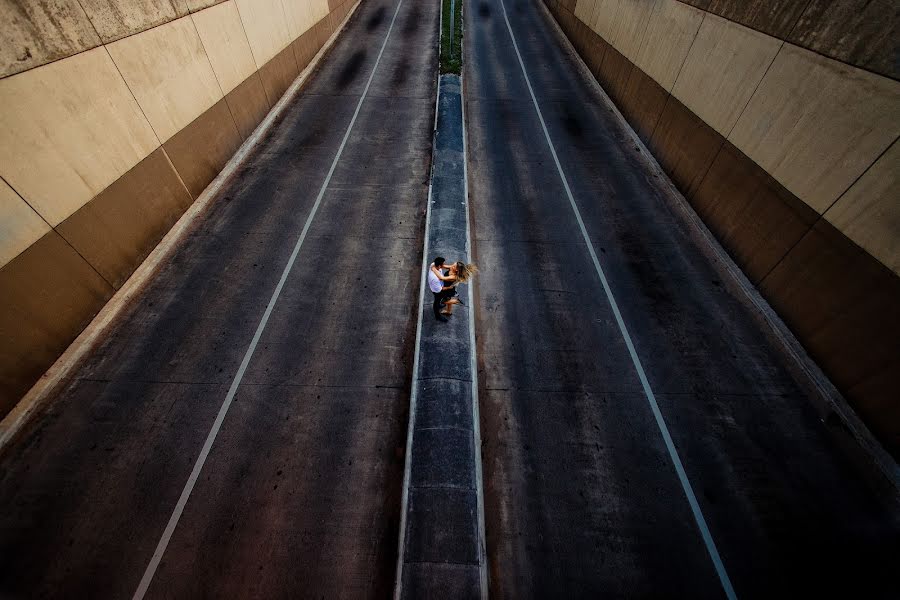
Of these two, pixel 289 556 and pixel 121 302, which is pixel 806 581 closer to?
pixel 289 556

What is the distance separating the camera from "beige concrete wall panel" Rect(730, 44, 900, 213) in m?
6.20

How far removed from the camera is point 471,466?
5980mm

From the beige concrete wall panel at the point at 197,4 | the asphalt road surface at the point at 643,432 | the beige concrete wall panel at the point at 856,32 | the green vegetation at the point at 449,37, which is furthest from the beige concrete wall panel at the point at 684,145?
the beige concrete wall panel at the point at 197,4

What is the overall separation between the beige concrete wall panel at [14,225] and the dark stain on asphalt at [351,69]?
1374 cm

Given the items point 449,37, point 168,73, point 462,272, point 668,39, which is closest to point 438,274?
point 462,272

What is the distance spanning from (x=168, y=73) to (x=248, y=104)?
400 centimetres

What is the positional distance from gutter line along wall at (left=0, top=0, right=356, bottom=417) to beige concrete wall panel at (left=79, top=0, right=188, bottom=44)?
25 mm

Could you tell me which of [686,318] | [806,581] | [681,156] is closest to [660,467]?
[806,581]

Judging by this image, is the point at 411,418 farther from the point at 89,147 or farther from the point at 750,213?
the point at 750,213

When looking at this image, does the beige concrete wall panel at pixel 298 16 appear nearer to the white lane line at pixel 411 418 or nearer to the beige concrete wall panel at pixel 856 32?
the white lane line at pixel 411 418

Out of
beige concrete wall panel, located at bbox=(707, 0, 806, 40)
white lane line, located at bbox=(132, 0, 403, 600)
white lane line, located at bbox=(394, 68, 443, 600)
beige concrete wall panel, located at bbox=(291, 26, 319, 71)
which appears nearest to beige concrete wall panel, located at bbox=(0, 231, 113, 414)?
white lane line, located at bbox=(132, 0, 403, 600)

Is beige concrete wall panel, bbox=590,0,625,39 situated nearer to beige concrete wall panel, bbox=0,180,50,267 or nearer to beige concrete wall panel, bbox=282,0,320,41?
beige concrete wall panel, bbox=282,0,320,41

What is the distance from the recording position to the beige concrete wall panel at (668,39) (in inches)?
451

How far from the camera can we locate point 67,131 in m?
6.93
